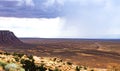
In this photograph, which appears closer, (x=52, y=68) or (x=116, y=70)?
(x=52, y=68)

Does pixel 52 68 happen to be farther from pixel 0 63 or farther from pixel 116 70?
pixel 116 70

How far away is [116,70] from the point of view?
176 feet

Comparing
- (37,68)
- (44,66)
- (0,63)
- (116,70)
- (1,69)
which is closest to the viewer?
(1,69)

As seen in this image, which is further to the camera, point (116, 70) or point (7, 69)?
point (116, 70)

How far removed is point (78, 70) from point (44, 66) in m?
5.46

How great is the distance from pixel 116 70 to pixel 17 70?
22.5 meters

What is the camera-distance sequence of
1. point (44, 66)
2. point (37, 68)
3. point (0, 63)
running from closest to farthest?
point (0, 63)
point (37, 68)
point (44, 66)

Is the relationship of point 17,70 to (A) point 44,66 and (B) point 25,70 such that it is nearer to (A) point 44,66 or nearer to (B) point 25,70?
(B) point 25,70

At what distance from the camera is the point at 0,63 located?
39.2 metres

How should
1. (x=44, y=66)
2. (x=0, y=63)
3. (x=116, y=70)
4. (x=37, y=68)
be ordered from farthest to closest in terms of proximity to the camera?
(x=116, y=70), (x=44, y=66), (x=37, y=68), (x=0, y=63)

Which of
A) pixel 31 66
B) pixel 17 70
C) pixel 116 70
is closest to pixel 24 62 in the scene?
pixel 31 66

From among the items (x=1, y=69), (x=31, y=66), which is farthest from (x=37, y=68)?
(x=1, y=69)

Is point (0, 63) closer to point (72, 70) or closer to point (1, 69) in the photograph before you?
point (1, 69)

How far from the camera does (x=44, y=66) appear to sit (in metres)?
45.9
